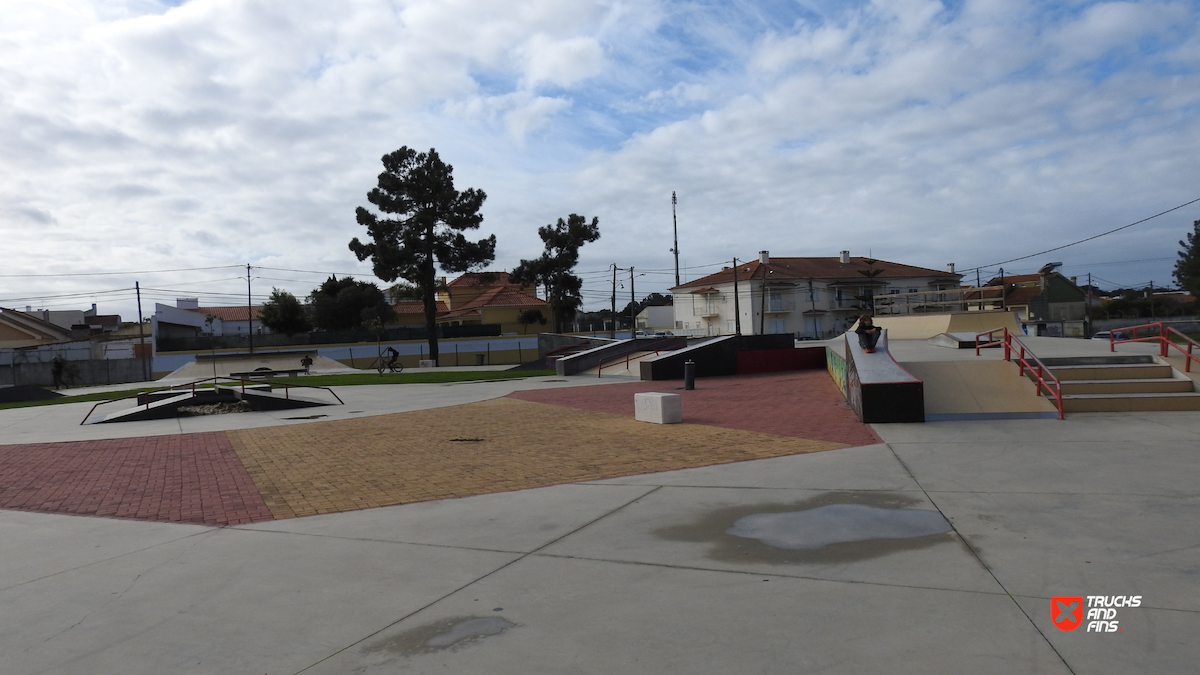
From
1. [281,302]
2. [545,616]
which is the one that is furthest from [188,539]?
[281,302]

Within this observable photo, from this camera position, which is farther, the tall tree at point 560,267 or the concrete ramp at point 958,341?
the tall tree at point 560,267

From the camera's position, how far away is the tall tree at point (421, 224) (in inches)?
2046

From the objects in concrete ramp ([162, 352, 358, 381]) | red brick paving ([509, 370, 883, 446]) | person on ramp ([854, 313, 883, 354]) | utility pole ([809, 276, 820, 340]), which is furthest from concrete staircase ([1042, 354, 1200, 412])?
utility pole ([809, 276, 820, 340])

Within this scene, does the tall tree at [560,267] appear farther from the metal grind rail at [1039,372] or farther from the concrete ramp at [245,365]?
the metal grind rail at [1039,372]

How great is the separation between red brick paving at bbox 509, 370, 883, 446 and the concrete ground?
196cm

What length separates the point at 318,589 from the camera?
5211 millimetres

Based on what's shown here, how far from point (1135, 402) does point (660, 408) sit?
7.67 meters

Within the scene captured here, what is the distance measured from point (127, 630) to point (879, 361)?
41.6 feet

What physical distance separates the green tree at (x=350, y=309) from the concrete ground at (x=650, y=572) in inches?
2529

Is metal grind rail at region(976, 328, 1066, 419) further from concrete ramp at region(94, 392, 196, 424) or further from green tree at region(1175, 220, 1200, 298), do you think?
green tree at region(1175, 220, 1200, 298)

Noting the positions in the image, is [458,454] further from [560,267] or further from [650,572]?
[560,267]

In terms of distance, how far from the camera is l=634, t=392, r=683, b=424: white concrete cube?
13844 millimetres

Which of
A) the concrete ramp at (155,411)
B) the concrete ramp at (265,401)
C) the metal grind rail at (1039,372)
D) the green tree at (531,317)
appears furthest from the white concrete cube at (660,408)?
the green tree at (531,317)

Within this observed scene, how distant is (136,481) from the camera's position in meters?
9.71
